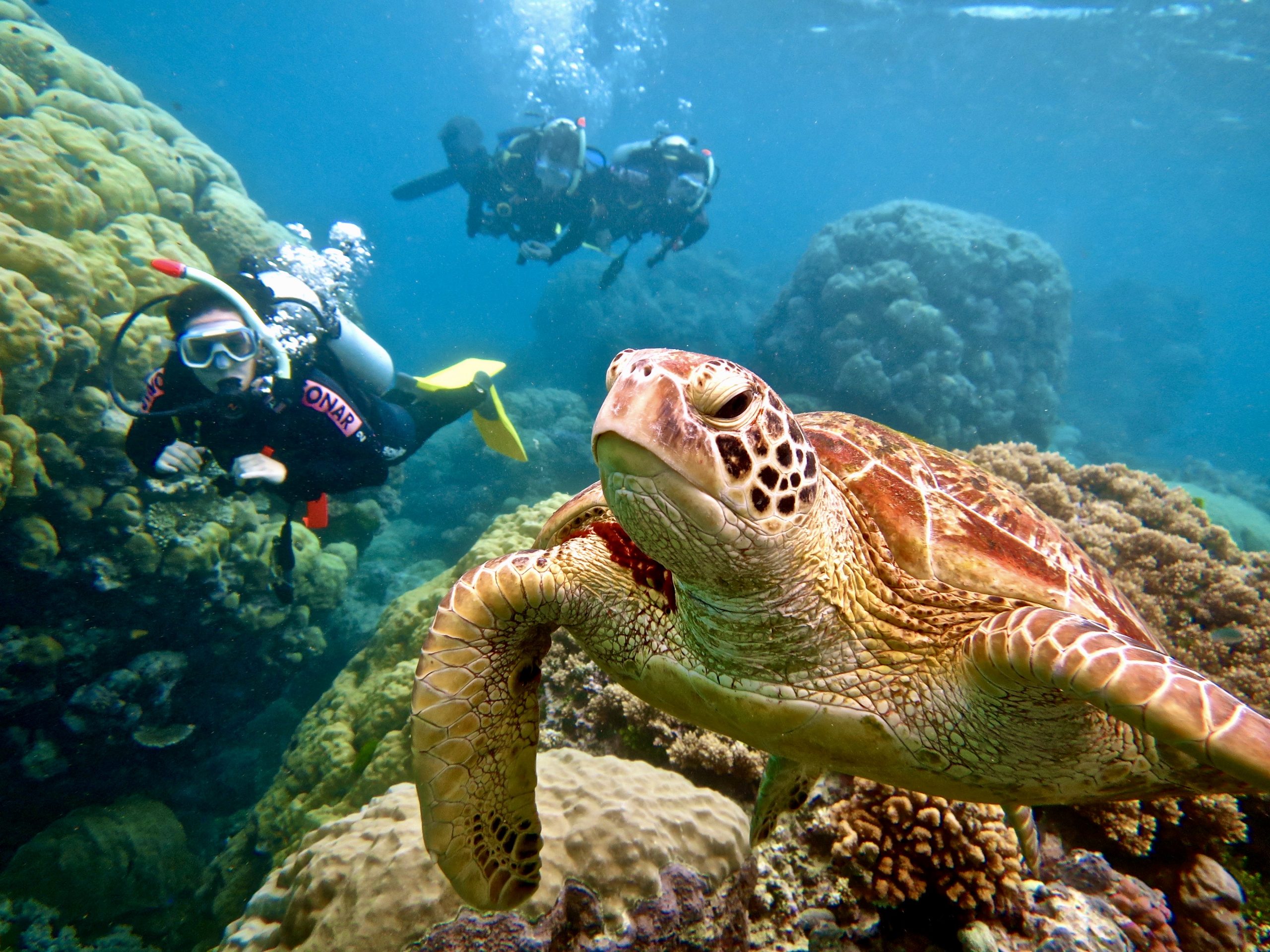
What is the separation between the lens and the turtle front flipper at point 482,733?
1.77m

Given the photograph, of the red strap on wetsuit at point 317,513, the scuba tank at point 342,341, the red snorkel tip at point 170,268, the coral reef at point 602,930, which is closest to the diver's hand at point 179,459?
the red strap on wetsuit at point 317,513

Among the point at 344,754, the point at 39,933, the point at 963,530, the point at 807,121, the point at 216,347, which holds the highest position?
the point at 807,121

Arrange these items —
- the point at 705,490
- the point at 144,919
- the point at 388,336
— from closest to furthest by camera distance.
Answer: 1. the point at 705,490
2. the point at 144,919
3. the point at 388,336

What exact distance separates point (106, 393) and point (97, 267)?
→ 1350 millimetres

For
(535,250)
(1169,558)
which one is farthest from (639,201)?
(1169,558)

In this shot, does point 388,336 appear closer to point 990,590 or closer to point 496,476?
point 496,476

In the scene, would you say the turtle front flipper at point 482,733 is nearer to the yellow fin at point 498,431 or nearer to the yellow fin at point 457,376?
the yellow fin at point 457,376

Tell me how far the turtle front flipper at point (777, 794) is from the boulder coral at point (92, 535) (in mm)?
5591

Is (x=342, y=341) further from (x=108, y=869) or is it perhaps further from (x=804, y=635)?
(x=804, y=635)

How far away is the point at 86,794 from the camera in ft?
16.2

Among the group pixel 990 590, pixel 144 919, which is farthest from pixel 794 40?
pixel 144 919

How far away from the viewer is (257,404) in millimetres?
4504

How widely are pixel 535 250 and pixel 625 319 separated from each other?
7.67 metres

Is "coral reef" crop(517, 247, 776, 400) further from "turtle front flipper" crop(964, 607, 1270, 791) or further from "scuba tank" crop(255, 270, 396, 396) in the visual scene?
"turtle front flipper" crop(964, 607, 1270, 791)
